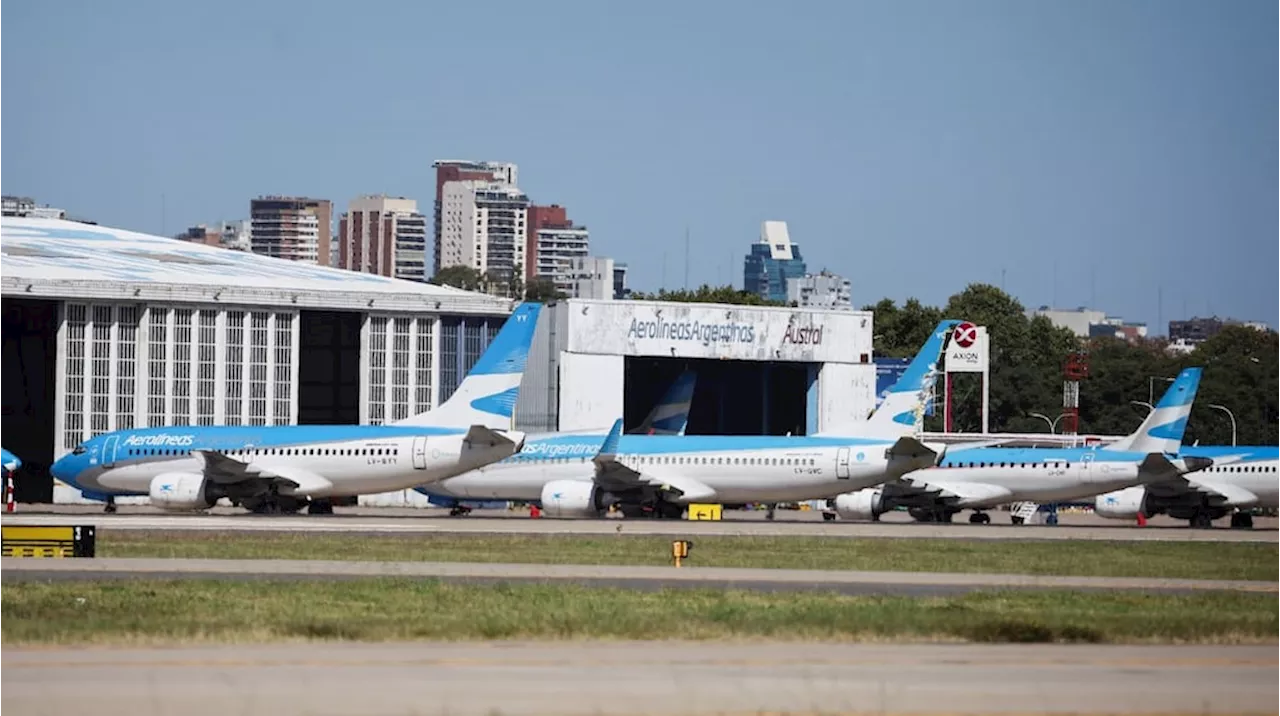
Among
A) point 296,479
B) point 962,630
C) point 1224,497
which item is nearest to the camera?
point 962,630

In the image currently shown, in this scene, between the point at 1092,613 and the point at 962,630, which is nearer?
the point at 962,630

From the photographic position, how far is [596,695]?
71.1ft

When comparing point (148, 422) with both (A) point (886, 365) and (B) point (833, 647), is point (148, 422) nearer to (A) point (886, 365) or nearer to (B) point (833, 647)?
(A) point (886, 365)

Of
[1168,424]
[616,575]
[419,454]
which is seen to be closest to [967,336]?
[1168,424]

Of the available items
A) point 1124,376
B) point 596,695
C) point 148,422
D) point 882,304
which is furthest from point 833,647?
point 882,304

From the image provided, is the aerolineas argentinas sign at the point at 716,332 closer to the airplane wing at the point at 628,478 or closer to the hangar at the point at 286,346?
the hangar at the point at 286,346

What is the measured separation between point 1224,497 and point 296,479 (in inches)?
1406

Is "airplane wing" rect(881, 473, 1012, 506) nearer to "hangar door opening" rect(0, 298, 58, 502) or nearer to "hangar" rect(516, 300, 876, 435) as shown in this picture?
"hangar" rect(516, 300, 876, 435)

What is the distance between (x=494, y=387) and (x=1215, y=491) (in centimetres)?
2906

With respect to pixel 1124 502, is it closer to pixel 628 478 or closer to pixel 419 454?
pixel 628 478

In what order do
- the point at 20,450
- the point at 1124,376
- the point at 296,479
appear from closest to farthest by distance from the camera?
the point at 296,479
the point at 20,450
the point at 1124,376

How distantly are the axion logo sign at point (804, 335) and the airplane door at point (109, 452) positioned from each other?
37842 millimetres

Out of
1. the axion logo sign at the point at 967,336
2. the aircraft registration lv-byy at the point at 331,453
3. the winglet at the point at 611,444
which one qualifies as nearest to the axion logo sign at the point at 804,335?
the axion logo sign at the point at 967,336

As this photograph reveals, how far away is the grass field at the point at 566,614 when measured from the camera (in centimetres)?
2853
